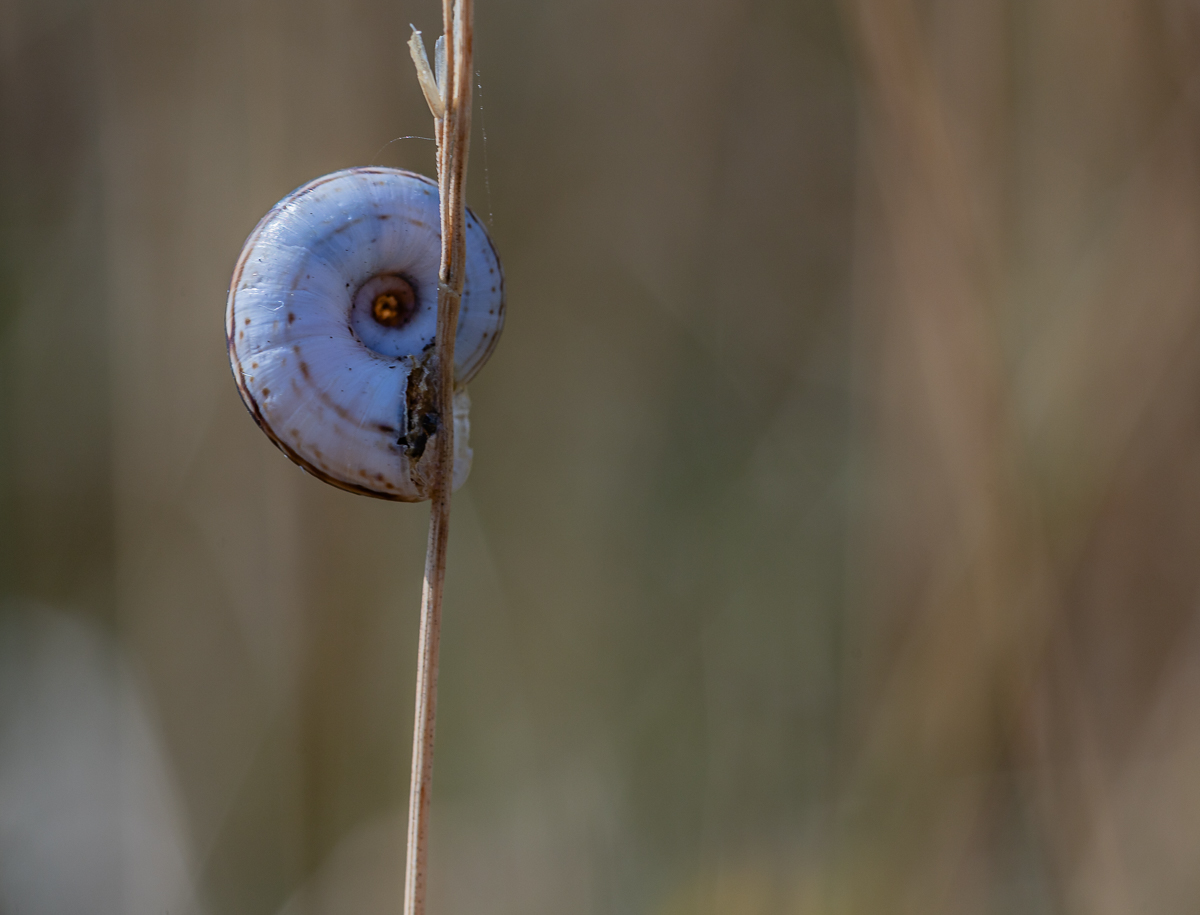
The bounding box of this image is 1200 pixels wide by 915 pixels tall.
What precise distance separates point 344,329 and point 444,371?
13 cm

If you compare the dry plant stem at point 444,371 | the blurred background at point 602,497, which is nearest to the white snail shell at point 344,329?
the dry plant stem at point 444,371

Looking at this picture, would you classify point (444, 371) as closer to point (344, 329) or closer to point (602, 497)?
point (344, 329)

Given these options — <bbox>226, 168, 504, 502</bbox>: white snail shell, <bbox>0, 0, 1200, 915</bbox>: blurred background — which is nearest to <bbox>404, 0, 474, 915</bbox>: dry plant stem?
<bbox>226, 168, 504, 502</bbox>: white snail shell

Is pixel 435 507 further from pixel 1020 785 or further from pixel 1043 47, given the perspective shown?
pixel 1043 47

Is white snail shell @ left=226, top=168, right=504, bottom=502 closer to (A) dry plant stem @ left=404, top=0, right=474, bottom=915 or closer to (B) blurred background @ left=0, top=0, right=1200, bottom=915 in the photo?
(A) dry plant stem @ left=404, top=0, right=474, bottom=915

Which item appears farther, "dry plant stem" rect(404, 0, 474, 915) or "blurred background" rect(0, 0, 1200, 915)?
"blurred background" rect(0, 0, 1200, 915)

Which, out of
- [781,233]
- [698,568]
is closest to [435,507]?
[698,568]

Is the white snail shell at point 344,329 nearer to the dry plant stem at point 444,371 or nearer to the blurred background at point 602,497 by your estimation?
the dry plant stem at point 444,371

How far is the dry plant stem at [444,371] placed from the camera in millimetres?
513

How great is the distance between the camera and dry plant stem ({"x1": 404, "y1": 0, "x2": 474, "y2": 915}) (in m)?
0.51

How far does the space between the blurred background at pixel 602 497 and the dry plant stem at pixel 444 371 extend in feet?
3.23

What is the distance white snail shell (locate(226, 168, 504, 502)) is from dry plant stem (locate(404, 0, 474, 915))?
41 millimetres

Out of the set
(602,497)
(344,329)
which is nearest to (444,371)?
(344,329)

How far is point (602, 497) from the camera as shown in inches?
64.1
